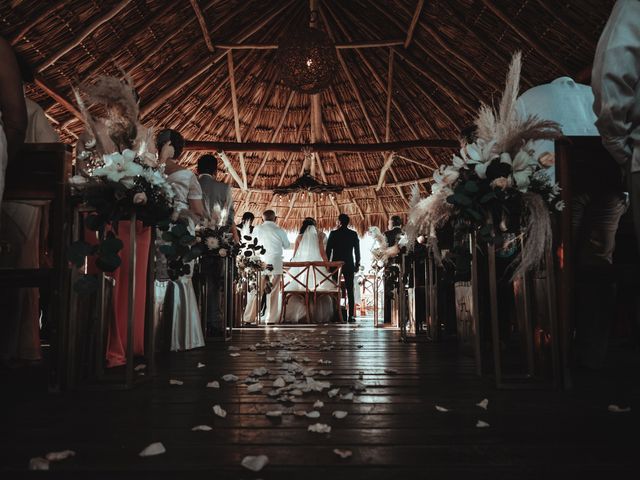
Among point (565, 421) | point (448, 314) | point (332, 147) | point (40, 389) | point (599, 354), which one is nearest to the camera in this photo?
point (565, 421)

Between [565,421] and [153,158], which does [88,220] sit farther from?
[565,421]

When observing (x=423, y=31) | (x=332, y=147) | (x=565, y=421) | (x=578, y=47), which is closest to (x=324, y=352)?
(x=565, y=421)

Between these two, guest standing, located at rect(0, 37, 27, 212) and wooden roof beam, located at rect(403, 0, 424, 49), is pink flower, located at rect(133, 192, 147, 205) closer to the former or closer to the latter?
guest standing, located at rect(0, 37, 27, 212)

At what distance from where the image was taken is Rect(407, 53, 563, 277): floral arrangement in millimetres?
2047

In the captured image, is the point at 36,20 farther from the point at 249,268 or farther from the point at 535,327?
the point at 535,327

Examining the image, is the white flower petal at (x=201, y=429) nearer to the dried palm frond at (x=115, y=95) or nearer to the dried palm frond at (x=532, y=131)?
the dried palm frond at (x=115, y=95)

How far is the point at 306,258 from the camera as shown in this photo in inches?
329

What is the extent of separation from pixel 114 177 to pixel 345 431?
1.24 m

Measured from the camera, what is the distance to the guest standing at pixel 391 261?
542cm

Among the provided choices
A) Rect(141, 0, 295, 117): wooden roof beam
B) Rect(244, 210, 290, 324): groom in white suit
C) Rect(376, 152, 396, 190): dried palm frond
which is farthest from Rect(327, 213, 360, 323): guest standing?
Rect(141, 0, 295, 117): wooden roof beam

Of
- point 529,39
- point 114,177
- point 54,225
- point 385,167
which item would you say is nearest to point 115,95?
point 114,177

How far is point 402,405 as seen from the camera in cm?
170

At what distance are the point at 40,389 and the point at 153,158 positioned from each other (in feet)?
3.04

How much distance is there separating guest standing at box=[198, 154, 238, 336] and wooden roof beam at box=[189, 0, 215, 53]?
270 cm
